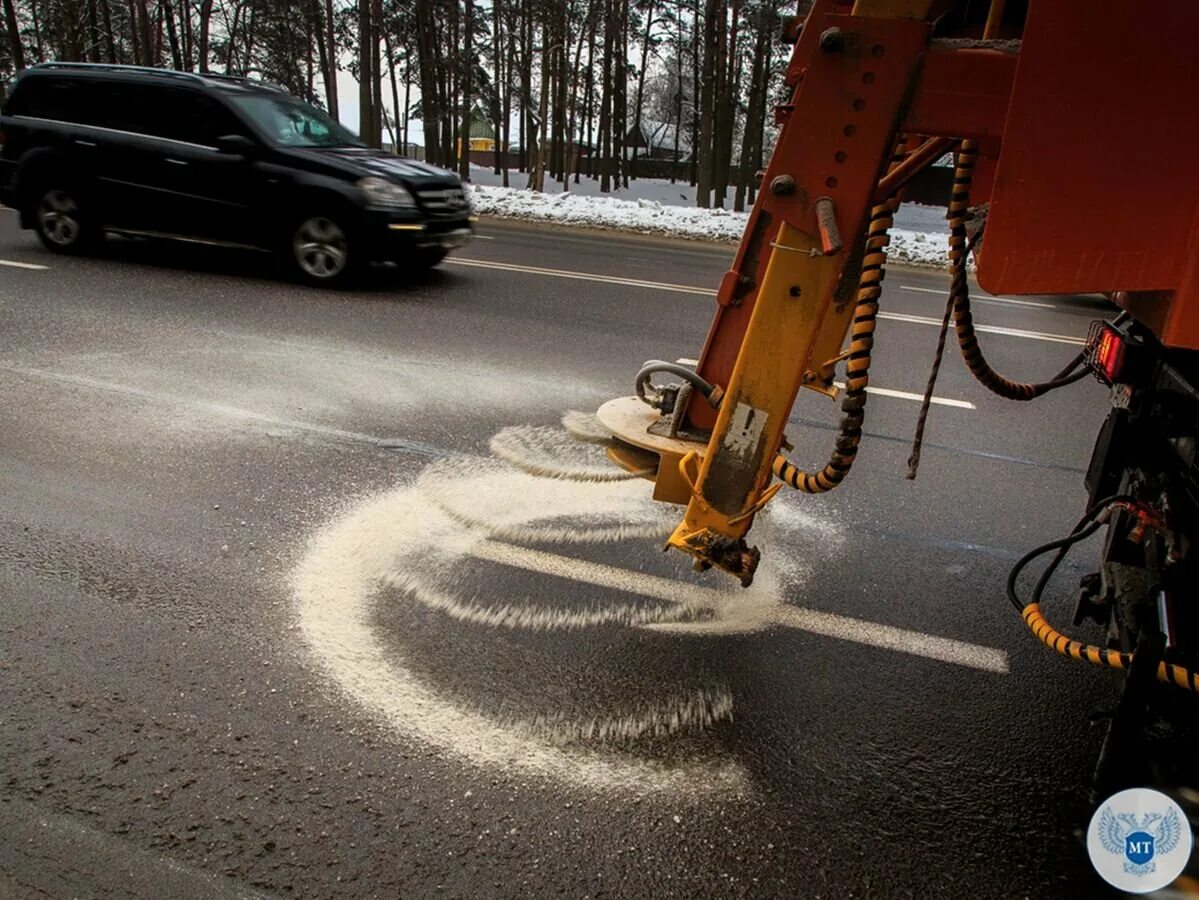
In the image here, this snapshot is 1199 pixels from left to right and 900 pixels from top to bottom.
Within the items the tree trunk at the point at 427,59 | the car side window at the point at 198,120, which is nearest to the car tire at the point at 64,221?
the car side window at the point at 198,120

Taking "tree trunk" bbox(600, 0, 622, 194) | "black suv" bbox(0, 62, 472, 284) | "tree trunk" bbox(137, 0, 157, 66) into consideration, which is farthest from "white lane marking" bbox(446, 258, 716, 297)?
"tree trunk" bbox(137, 0, 157, 66)

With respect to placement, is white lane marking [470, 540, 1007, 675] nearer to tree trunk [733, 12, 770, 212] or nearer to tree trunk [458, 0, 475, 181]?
tree trunk [733, 12, 770, 212]

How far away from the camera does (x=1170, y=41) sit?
2.07 m

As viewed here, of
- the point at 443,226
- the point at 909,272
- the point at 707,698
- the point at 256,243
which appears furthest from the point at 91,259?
the point at 909,272

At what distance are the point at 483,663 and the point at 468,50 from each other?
3714cm

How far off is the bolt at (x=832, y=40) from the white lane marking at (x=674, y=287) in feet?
27.9

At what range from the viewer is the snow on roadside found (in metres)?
18.7

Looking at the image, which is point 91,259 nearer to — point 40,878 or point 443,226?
point 443,226

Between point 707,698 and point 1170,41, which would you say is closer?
point 1170,41

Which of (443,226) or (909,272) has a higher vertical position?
(443,226)

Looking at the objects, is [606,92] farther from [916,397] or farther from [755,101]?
[916,397]

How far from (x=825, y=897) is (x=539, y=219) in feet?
61.5

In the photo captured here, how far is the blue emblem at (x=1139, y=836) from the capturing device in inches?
96.7

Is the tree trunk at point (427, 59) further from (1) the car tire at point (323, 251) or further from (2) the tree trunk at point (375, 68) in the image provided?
(1) the car tire at point (323, 251)
